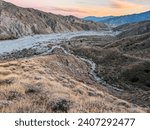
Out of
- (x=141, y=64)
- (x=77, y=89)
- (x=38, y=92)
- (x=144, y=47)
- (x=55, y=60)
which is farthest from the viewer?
(x=144, y=47)

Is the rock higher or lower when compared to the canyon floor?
higher

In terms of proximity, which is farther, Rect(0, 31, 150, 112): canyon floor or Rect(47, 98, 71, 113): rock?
Rect(0, 31, 150, 112): canyon floor

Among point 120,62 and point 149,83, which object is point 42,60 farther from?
point 120,62

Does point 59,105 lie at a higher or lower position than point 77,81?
higher

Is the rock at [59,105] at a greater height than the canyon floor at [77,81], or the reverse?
the rock at [59,105]

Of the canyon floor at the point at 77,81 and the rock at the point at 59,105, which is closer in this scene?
the rock at the point at 59,105

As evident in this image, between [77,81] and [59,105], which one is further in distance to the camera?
[77,81]

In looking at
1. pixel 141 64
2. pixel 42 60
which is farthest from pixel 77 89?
pixel 141 64

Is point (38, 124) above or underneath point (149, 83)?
above
